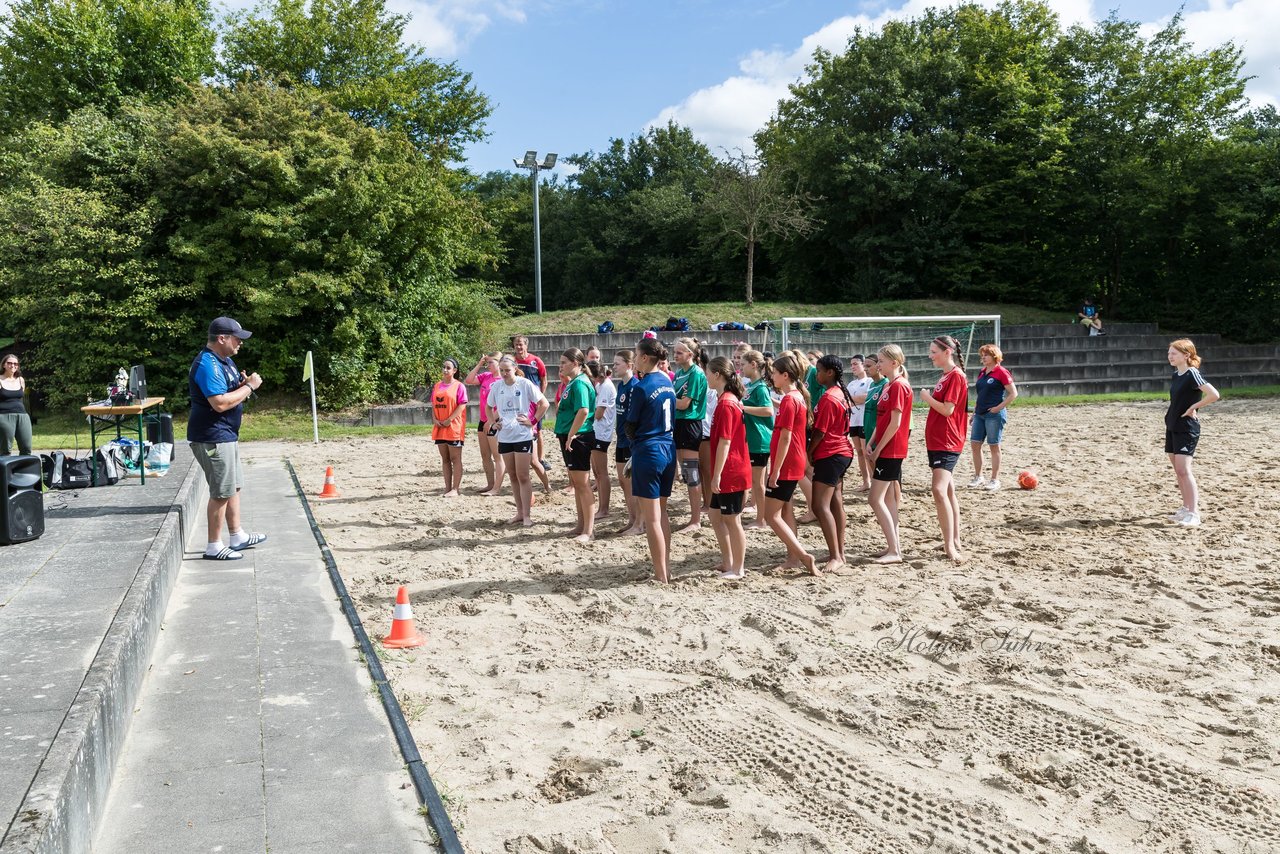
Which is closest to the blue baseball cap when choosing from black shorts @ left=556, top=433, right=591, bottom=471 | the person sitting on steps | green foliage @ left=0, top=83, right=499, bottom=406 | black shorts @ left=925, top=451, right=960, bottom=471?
black shorts @ left=556, top=433, right=591, bottom=471

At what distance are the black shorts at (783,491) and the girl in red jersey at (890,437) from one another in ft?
2.52

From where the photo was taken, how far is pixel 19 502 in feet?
21.1

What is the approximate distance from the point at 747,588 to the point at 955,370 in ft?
8.37

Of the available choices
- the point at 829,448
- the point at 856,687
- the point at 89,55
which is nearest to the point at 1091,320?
the point at 829,448

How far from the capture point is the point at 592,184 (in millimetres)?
54875

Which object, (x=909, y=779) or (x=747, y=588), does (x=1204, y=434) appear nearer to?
(x=747, y=588)

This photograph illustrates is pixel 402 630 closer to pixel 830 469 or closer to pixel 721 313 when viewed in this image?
pixel 830 469

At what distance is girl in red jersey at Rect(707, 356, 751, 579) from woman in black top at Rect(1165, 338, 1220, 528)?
434 cm

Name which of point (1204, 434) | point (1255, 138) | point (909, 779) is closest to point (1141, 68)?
point (1255, 138)

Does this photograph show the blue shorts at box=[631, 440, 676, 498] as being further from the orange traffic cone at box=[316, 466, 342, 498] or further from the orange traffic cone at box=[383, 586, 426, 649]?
the orange traffic cone at box=[316, 466, 342, 498]

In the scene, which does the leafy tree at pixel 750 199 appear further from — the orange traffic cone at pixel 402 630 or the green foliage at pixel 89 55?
the orange traffic cone at pixel 402 630

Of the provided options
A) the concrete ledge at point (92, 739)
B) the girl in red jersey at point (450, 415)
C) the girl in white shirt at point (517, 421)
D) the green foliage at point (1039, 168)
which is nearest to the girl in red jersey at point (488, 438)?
the girl in red jersey at point (450, 415)

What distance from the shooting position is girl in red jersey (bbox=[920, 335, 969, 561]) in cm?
712

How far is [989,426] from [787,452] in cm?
457
